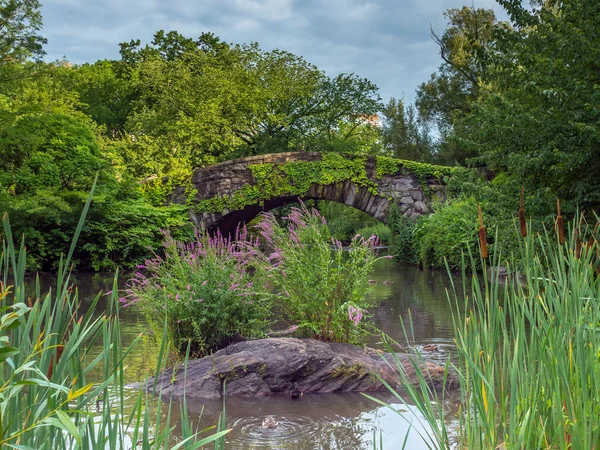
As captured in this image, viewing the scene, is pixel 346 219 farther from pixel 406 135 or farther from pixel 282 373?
pixel 282 373

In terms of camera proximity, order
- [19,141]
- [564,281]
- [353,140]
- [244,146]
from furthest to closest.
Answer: [353,140] < [244,146] < [19,141] < [564,281]

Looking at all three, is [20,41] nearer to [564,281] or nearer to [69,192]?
[69,192]

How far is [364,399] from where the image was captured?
490 cm

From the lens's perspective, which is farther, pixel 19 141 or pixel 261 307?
pixel 19 141

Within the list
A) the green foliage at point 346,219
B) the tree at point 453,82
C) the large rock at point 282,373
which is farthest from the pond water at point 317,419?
the green foliage at point 346,219

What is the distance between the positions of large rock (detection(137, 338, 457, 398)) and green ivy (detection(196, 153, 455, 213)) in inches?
529

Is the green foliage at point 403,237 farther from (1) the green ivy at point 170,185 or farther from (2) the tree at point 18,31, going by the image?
(2) the tree at point 18,31

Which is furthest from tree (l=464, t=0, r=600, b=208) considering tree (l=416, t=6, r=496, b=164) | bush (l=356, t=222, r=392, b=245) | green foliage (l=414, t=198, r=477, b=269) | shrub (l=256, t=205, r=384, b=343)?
tree (l=416, t=6, r=496, b=164)

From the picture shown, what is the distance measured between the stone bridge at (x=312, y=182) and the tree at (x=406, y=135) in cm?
1228

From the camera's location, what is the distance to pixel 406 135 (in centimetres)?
3198

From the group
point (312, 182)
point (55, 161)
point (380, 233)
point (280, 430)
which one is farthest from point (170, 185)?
point (280, 430)

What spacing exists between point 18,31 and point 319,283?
447 inches

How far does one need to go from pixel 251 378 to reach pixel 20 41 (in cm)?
1180

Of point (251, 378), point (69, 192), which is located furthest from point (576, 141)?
point (69, 192)
